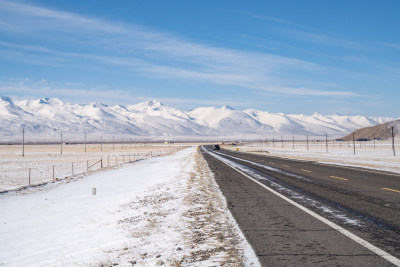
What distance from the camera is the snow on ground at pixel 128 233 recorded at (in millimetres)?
6359

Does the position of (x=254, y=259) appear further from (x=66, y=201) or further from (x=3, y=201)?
(x=3, y=201)

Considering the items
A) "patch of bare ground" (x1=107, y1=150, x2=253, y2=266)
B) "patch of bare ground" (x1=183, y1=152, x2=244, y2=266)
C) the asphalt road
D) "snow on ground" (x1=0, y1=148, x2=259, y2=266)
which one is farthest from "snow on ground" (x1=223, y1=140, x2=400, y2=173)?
"snow on ground" (x1=0, y1=148, x2=259, y2=266)

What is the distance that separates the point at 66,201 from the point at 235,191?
7.23 metres

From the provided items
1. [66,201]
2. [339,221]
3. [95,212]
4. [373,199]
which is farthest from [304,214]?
[66,201]

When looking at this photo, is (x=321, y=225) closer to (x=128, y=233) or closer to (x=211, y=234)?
(x=211, y=234)

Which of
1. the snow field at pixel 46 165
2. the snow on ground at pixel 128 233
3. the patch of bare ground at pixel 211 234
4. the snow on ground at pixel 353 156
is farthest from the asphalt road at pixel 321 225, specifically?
the snow field at pixel 46 165

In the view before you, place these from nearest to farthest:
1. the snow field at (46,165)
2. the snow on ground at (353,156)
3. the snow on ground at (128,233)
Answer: the snow on ground at (128,233)
the snow field at (46,165)
the snow on ground at (353,156)

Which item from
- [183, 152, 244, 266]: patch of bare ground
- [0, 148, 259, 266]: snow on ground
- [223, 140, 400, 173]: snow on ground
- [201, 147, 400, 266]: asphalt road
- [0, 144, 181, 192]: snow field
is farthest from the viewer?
[223, 140, 400, 173]: snow on ground

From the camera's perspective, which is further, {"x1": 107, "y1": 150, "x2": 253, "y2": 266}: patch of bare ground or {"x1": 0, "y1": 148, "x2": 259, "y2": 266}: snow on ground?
{"x1": 0, "y1": 148, "x2": 259, "y2": 266}: snow on ground

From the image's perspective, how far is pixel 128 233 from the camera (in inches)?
326

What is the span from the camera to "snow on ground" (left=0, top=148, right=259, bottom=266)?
6.36m

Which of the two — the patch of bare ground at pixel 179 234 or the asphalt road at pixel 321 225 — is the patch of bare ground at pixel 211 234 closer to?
the patch of bare ground at pixel 179 234

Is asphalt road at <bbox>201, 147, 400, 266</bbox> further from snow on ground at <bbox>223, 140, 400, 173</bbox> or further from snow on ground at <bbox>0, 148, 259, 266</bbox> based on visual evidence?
snow on ground at <bbox>223, 140, 400, 173</bbox>

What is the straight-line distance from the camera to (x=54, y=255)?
7.20 metres
